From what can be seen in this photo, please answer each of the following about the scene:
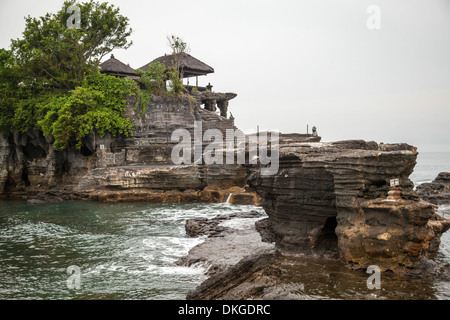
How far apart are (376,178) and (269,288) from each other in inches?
157

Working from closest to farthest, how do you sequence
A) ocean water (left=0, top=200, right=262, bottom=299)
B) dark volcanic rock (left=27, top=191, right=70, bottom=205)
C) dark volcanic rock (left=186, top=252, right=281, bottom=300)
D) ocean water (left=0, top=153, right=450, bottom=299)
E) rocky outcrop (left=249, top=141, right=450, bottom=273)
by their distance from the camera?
dark volcanic rock (left=186, top=252, right=281, bottom=300) → ocean water (left=0, top=153, right=450, bottom=299) → rocky outcrop (left=249, top=141, right=450, bottom=273) → ocean water (left=0, top=200, right=262, bottom=299) → dark volcanic rock (left=27, top=191, right=70, bottom=205)

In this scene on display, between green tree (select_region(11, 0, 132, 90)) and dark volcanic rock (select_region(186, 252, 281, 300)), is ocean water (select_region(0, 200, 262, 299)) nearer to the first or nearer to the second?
dark volcanic rock (select_region(186, 252, 281, 300))

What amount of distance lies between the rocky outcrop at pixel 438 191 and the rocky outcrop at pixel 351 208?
13.2 m

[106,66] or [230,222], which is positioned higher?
[106,66]

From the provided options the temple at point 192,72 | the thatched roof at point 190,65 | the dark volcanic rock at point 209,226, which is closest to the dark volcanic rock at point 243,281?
the dark volcanic rock at point 209,226

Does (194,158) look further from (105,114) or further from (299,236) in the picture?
(299,236)

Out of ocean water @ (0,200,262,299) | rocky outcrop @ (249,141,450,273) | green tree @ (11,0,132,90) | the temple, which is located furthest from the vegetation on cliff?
rocky outcrop @ (249,141,450,273)

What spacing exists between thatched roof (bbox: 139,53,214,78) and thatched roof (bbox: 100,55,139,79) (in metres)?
3.22

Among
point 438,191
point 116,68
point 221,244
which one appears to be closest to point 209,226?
point 221,244

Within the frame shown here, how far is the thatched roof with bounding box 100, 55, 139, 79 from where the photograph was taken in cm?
3656

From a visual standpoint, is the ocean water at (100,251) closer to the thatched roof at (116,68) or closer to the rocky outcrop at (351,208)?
the rocky outcrop at (351,208)
